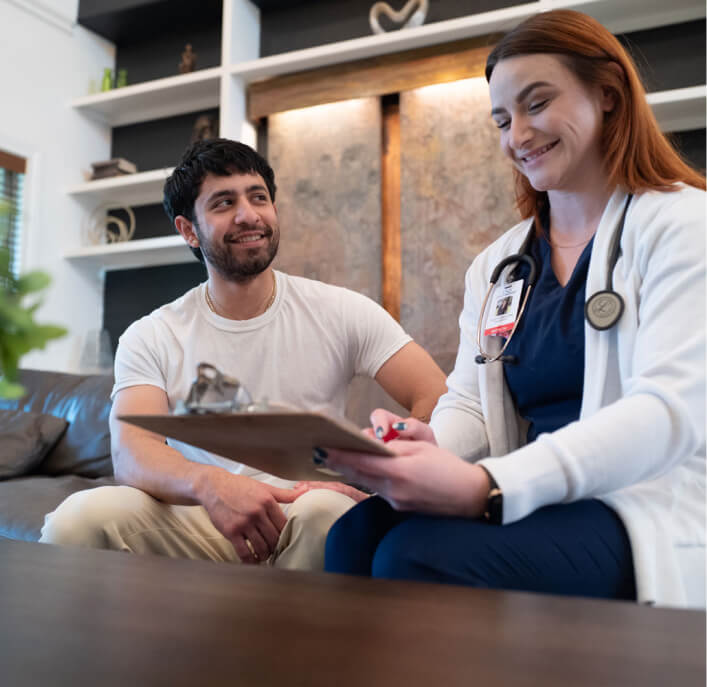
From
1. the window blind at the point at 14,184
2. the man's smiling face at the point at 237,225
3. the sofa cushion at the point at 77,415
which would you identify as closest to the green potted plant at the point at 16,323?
the man's smiling face at the point at 237,225

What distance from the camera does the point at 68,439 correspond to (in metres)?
3.03

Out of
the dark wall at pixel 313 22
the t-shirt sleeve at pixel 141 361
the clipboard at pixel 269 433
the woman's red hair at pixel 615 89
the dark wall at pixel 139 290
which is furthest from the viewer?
the dark wall at pixel 139 290

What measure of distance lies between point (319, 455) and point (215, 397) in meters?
0.14

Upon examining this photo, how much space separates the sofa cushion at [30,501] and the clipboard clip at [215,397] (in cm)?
154

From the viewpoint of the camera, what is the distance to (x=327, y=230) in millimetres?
4121

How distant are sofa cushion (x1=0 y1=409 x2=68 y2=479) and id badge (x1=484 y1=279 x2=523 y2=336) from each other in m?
2.24

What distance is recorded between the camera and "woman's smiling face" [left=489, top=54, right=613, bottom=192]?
1186 mm

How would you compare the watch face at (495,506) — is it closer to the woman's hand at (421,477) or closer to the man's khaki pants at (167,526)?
the woman's hand at (421,477)

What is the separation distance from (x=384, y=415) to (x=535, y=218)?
495 mm

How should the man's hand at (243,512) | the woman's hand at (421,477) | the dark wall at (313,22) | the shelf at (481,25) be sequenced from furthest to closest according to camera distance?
the dark wall at (313,22)
the shelf at (481,25)
the man's hand at (243,512)
the woman's hand at (421,477)

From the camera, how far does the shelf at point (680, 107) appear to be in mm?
Answer: 3344

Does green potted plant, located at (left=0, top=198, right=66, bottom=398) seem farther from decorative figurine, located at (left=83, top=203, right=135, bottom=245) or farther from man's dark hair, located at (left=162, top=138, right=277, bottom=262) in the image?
decorative figurine, located at (left=83, top=203, right=135, bottom=245)

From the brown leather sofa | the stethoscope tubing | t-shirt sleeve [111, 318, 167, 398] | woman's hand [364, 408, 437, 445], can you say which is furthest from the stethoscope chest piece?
the brown leather sofa

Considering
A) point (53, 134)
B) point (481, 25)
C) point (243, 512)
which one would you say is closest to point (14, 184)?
point (53, 134)
